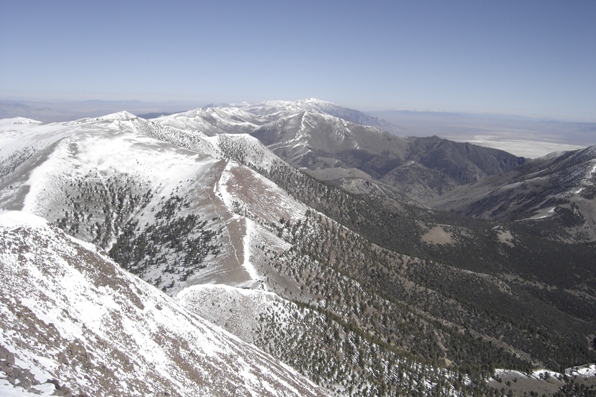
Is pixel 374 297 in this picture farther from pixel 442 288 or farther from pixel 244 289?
pixel 442 288

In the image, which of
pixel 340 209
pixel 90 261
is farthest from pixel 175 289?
pixel 340 209

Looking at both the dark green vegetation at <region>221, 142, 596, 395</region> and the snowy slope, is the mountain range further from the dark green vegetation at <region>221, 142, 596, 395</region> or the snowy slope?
the dark green vegetation at <region>221, 142, 596, 395</region>

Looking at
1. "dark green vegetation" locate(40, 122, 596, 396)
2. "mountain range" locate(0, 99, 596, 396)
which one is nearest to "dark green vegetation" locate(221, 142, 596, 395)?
"dark green vegetation" locate(40, 122, 596, 396)

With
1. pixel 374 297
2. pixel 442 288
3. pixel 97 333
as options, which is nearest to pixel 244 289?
pixel 374 297

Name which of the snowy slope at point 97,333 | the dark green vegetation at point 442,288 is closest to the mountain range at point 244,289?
the snowy slope at point 97,333

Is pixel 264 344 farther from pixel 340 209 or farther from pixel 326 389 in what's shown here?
pixel 340 209

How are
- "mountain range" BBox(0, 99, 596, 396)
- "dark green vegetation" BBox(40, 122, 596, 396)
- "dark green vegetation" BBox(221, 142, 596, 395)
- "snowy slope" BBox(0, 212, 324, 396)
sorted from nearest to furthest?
"snowy slope" BBox(0, 212, 324, 396) < "mountain range" BBox(0, 99, 596, 396) < "dark green vegetation" BBox(40, 122, 596, 396) < "dark green vegetation" BBox(221, 142, 596, 395)

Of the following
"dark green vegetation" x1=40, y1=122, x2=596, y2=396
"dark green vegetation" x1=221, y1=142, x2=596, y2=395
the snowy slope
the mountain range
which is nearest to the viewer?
the snowy slope
